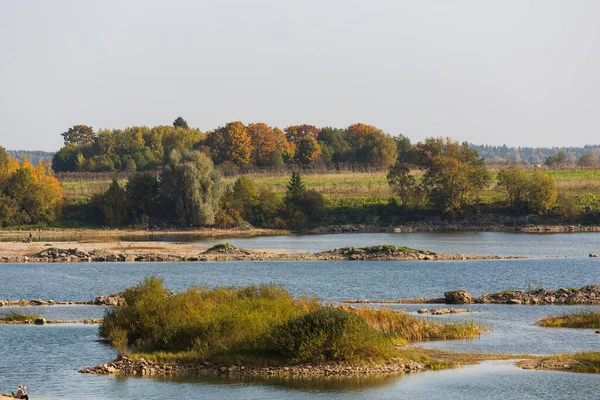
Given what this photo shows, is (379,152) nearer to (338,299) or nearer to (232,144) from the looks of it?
(232,144)

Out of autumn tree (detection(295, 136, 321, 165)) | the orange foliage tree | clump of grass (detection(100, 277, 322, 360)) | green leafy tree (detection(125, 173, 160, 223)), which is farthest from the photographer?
autumn tree (detection(295, 136, 321, 165))

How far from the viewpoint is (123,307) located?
38.0 metres

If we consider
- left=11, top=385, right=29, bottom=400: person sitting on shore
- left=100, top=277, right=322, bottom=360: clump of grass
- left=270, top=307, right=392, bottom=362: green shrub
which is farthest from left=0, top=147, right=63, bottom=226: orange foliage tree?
left=11, top=385, right=29, bottom=400: person sitting on shore

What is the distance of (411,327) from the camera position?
127 ft

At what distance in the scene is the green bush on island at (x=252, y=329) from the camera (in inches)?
1236

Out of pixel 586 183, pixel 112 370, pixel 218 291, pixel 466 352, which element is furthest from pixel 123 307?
pixel 586 183

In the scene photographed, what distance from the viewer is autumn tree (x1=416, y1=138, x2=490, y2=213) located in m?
114

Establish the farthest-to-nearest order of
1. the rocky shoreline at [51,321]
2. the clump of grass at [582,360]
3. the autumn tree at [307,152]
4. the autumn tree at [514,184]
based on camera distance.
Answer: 1. the autumn tree at [307,152]
2. the autumn tree at [514,184]
3. the rocky shoreline at [51,321]
4. the clump of grass at [582,360]

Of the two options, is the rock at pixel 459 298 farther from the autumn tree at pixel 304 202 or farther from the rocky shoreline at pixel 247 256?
the autumn tree at pixel 304 202

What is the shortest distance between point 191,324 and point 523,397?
1146 cm

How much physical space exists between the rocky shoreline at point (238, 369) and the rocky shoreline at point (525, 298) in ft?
58.7

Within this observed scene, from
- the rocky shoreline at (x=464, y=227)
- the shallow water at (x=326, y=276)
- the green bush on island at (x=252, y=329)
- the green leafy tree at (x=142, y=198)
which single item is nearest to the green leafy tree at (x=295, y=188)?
the rocky shoreline at (x=464, y=227)

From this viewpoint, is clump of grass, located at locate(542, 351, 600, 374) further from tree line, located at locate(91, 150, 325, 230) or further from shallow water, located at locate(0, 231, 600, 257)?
tree line, located at locate(91, 150, 325, 230)

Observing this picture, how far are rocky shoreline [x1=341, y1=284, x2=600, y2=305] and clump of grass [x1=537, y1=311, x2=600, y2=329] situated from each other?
684 centimetres
